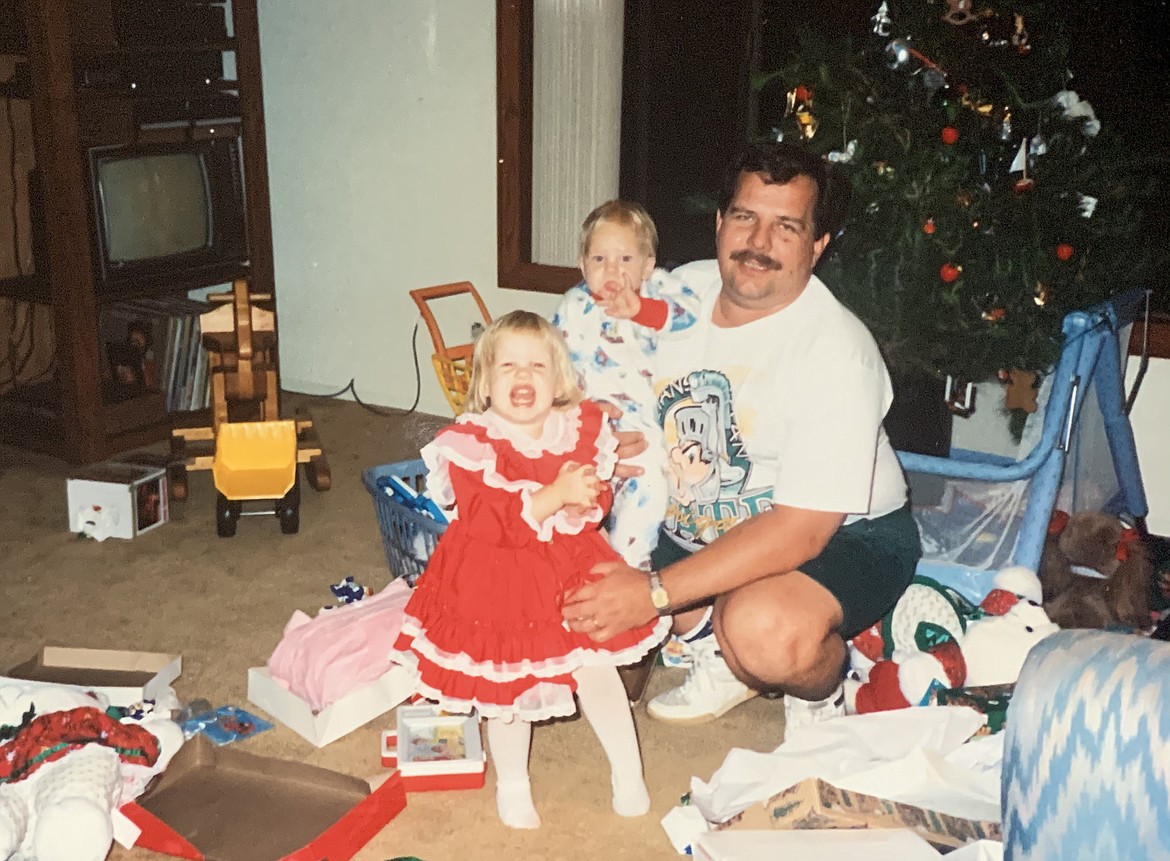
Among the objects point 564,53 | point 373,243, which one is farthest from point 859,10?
point 373,243

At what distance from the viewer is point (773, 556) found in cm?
198

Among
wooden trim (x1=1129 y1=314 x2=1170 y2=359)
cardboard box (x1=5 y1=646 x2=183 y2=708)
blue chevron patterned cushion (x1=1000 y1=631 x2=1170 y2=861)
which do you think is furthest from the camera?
wooden trim (x1=1129 y1=314 x2=1170 y2=359)

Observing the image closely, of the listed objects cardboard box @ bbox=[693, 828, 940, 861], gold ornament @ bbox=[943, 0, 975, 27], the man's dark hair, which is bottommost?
cardboard box @ bbox=[693, 828, 940, 861]

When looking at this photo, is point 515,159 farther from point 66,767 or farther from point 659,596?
point 66,767

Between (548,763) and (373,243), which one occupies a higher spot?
(373,243)

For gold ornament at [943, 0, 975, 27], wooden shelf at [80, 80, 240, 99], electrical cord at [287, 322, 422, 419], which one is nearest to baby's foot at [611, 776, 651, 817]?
gold ornament at [943, 0, 975, 27]

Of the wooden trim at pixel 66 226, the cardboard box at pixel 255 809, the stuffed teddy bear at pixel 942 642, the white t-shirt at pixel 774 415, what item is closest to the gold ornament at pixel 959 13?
the white t-shirt at pixel 774 415

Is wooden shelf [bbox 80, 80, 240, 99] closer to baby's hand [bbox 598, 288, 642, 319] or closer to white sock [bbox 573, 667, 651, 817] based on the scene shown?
baby's hand [bbox 598, 288, 642, 319]

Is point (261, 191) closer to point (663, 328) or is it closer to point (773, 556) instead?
point (663, 328)

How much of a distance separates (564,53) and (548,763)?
2337mm

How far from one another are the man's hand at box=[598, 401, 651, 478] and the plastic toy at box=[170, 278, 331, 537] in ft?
3.84

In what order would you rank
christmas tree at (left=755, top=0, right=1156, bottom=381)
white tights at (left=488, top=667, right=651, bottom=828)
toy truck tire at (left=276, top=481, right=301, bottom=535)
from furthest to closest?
1. toy truck tire at (left=276, top=481, right=301, bottom=535)
2. christmas tree at (left=755, top=0, right=1156, bottom=381)
3. white tights at (left=488, top=667, right=651, bottom=828)

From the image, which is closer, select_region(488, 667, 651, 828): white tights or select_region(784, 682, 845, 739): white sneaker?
select_region(488, 667, 651, 828): white tights

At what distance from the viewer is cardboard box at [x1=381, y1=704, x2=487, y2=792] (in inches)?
80.8
